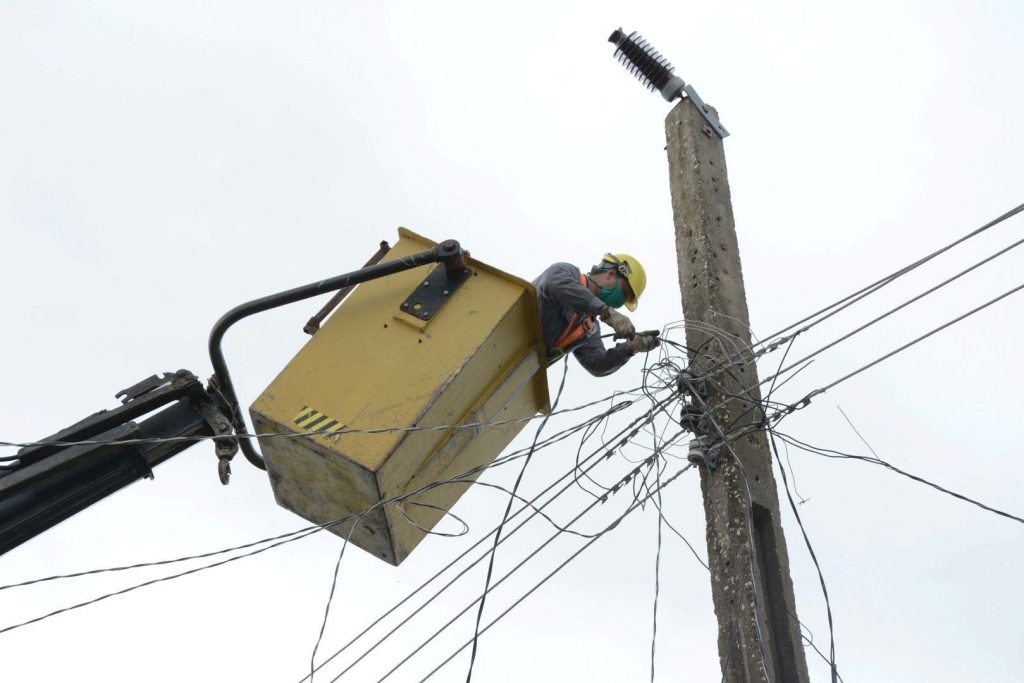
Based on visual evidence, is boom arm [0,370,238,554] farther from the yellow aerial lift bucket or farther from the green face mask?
the green face mask

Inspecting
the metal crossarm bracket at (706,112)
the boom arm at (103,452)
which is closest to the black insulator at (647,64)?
the metal crossarm bracket at (706,112)

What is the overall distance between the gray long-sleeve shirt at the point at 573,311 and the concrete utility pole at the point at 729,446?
2.29 feet

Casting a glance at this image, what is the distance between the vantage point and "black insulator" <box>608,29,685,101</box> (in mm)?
5125

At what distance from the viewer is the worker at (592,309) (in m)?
5.20

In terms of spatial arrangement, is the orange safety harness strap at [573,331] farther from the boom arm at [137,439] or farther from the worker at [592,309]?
the boom arm at [137,439]

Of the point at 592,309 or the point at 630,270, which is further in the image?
the point at 630,270

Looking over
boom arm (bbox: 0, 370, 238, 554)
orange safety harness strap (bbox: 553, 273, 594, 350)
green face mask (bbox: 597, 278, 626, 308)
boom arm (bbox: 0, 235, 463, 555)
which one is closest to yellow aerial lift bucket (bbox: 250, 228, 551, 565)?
boom arm (bbox: 0, 235, 463, 555)

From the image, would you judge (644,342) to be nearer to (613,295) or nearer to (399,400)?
(613,295)

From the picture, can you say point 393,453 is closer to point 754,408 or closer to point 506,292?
point 506,292

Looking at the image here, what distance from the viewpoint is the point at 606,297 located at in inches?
232

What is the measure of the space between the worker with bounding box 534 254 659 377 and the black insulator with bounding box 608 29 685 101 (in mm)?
878

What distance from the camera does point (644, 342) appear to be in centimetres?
502

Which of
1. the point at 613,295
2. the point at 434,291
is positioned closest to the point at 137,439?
the point at 434,291

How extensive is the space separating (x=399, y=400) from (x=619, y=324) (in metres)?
1.20
